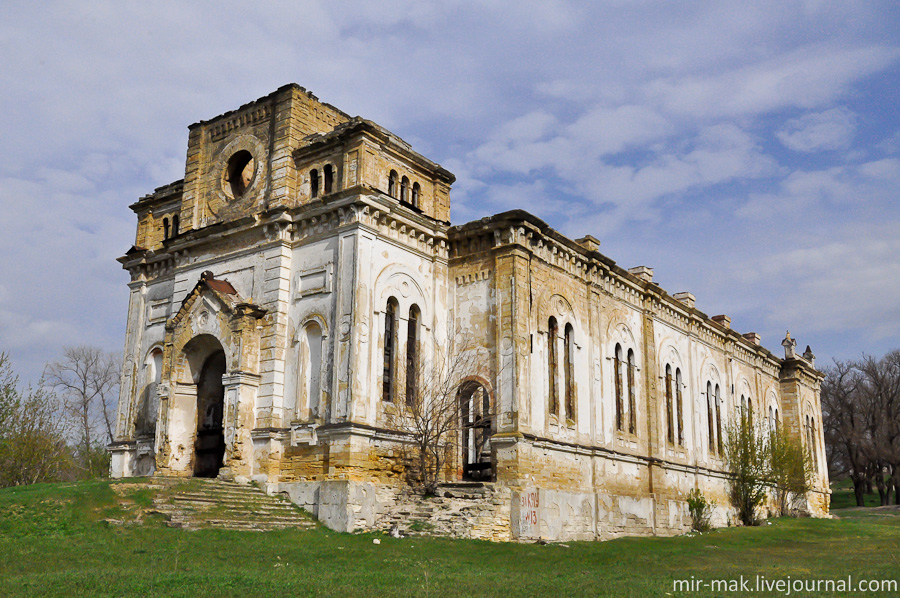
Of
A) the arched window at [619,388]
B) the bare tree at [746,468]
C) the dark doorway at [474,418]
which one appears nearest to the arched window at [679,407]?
the bare tree at [746,468]

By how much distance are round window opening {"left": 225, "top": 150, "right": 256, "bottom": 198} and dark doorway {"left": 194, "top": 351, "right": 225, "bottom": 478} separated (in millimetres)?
5750

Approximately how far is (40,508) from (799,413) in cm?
4104

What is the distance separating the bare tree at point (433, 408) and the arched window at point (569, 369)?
3.72 metres

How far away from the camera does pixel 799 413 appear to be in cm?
4638

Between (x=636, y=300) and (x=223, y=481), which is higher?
(x=636, y=300)

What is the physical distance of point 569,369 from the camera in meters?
27.2

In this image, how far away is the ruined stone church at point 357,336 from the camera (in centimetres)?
2278

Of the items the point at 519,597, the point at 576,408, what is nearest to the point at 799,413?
the point at 576,408

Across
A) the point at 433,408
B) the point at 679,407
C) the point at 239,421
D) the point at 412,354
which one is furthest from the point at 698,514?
the point at 239,421

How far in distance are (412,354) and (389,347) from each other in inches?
46.3

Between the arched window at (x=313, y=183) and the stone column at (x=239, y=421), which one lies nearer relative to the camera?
the stone column at (x=239, y=421)

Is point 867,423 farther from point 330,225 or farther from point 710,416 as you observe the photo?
point 330,225

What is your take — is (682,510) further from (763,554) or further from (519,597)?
(519,597)

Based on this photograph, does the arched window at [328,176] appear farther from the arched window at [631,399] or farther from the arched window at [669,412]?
the arched window at [669,412]
